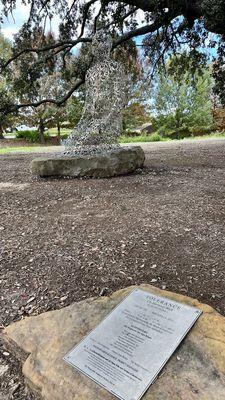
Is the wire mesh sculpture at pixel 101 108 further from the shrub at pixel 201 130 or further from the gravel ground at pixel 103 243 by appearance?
the shrub at pixel 201 130

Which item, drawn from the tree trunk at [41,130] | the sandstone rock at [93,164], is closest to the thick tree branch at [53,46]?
the sandstone rock at [93,164]

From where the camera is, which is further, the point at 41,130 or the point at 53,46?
the point at 41,130

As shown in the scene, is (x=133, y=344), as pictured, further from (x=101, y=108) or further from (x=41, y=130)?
(x=41, y=130)

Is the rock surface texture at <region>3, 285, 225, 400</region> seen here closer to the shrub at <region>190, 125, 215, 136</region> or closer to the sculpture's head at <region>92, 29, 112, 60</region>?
the sculpture's head at <region>92, 29, 112, 60</region>

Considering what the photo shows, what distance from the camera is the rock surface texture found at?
1.06 meters

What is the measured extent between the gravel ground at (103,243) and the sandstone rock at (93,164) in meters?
0.43

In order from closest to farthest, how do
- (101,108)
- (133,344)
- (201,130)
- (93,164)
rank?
(133,344)
(93,164)
(101,108)
(201,130)

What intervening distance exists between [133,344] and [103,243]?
1.19 m

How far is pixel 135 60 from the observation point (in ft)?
31.2

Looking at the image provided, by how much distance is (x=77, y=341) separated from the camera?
1299mm

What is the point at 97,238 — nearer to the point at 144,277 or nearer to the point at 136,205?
the point at 144,277

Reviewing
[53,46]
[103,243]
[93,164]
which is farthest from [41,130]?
[103,243]

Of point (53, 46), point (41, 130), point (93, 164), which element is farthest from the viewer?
point (41, 130)

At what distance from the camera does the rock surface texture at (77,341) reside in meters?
1.06
